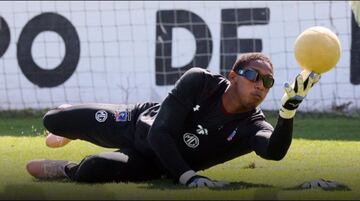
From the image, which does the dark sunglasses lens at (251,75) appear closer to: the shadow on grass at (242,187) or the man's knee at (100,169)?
the shadow on grass at (242,187)

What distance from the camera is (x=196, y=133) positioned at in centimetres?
641

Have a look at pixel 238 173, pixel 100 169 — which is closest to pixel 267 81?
pixel 238 173

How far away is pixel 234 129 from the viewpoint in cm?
641

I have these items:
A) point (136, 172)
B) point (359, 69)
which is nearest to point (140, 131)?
point (136, 172)

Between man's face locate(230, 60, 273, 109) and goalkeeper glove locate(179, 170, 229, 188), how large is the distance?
1.86 ft

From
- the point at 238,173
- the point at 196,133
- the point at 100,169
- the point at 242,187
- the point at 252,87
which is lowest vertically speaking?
the point at 238,173

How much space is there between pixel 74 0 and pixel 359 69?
384 cm

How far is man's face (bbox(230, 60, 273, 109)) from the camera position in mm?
6219

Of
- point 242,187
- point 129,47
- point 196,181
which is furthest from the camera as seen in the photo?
point 129,47

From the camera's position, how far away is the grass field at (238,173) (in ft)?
18.9

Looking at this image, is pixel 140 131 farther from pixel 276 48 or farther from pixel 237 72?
pixel 276 48

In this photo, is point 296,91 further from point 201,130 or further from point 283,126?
point 201,130

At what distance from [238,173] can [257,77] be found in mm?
1037

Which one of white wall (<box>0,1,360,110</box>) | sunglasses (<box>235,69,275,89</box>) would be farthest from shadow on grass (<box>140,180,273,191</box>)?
white wall (<box>0,1,360,110</box>)
